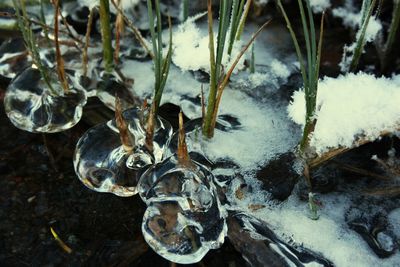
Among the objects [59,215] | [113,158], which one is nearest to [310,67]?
[113,158]

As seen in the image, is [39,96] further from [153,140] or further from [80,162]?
[153,140]

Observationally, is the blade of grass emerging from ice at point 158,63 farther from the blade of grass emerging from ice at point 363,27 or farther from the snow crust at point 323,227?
the blade of grass emerging from ice at point 363,27

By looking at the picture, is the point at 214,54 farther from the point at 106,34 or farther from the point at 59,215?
the point at 59,215

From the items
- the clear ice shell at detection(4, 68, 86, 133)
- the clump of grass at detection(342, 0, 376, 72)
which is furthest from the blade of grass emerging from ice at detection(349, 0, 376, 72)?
the clear ice shell at detection(4, 68, 86, 133)

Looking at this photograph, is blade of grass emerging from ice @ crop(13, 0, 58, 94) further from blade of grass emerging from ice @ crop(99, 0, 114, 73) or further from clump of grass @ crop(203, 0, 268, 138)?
clump of grass @ crop(203, 0, 268, 138)

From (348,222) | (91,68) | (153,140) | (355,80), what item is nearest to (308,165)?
(348,222)

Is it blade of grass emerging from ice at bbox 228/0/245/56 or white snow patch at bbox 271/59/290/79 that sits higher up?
blade of grass emerging from ice at bbox 228/0/245/56

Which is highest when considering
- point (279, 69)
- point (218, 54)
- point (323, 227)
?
point (218, 54)
